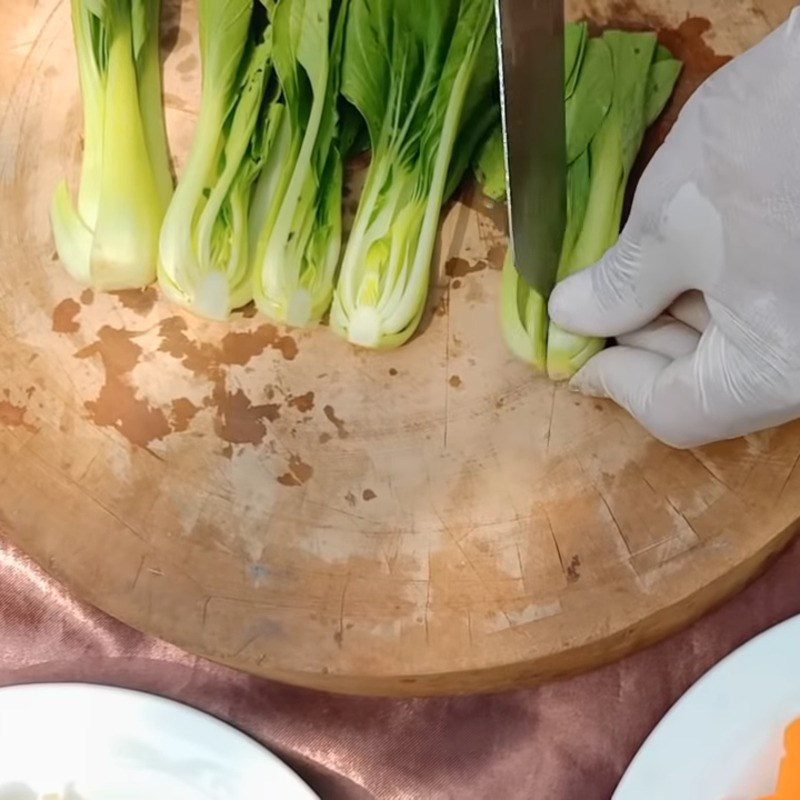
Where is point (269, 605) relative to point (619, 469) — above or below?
below

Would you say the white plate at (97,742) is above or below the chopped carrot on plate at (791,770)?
below

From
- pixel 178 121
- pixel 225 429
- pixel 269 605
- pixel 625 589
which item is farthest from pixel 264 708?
pixel 178 121

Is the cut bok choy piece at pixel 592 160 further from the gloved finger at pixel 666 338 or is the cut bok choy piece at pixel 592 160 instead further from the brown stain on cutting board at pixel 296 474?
the brown stain on cutting board at pixel 296 474

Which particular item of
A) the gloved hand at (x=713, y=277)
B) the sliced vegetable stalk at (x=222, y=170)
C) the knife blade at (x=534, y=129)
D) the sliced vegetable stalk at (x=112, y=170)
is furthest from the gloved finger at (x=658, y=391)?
the sliced vegetable stalk at (x=112, y=170)

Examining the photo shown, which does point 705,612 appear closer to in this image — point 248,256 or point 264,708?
point 264,708

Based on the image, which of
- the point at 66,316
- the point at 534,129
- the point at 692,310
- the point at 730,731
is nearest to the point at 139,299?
the point at 66,316

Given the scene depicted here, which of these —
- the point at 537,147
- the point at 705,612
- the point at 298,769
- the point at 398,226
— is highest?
the point at 537,147

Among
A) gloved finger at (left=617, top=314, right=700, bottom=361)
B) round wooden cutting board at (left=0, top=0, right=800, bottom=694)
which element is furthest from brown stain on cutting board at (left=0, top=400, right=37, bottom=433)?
gloved finger at (left=617, top=314, right=700, bottom=361)

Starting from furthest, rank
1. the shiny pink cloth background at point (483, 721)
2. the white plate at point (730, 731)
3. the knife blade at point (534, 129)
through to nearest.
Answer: the shiny pink cloth background at point (483, 721) → the white plate at point (730, 731) → the knife blade at point (534, 129)
